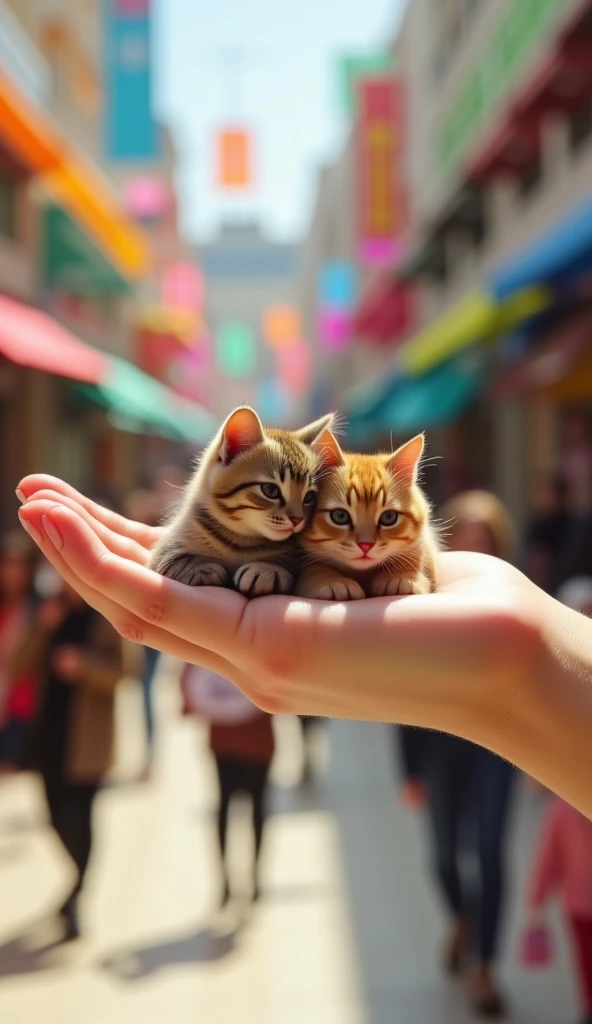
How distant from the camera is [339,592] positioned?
189 cm

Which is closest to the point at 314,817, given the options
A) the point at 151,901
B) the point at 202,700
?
the point at 151,901

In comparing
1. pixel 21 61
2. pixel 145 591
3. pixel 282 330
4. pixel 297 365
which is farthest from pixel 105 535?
pixel 297 365

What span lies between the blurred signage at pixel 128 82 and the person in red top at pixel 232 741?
14.1 meters

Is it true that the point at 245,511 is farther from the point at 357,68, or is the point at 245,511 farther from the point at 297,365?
the point at 297,365

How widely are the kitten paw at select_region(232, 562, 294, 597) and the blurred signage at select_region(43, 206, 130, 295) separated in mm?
15272

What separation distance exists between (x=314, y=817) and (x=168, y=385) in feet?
76.1

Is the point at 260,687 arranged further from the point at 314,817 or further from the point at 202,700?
the point at 314,817

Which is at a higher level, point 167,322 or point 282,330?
point 282,330

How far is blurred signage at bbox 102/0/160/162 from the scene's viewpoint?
17.2 m

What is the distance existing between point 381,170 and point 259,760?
19211 millimetres

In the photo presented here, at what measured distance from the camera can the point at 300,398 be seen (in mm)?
61375

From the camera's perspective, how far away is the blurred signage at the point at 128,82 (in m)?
17.2

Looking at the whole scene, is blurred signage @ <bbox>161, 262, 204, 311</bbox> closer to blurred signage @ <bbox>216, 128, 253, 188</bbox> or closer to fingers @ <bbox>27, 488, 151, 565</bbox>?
blurred signage @ <bbox>216, 128, 253, 188</bbox>

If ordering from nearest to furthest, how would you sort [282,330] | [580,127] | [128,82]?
[580,127] < [128,82] < [282,330]
